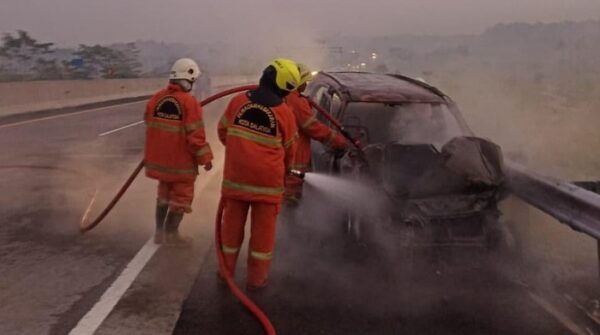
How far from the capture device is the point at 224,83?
49.9m

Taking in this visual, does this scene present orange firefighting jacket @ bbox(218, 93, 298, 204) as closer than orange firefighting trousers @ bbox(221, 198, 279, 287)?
Yes

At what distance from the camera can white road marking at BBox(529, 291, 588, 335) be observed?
474 centimetres

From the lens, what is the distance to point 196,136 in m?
6.05

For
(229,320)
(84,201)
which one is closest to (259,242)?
(229,320)

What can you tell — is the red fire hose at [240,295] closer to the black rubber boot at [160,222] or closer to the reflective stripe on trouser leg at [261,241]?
the reflective stripe on trouser leg at [261,241]

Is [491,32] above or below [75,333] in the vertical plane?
above

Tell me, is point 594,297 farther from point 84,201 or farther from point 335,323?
point 84,201

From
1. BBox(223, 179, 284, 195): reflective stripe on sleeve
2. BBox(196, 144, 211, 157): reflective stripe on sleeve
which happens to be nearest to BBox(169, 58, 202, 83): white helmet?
BBox(196, 144, 211, 157): reflective stripe on sleeve

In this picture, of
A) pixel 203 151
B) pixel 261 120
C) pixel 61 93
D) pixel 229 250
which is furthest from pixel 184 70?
pixel 61 93

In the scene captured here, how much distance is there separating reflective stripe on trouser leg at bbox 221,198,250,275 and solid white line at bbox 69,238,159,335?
82cm

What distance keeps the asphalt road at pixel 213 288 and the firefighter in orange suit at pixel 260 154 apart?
19.6 inches

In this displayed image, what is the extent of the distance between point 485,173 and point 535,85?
29.8 metres

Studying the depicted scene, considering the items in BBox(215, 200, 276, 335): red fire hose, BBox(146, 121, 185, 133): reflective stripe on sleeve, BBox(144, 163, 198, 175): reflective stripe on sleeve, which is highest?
BBox(146, 121, 185, 133): reflective stripe on sleeve

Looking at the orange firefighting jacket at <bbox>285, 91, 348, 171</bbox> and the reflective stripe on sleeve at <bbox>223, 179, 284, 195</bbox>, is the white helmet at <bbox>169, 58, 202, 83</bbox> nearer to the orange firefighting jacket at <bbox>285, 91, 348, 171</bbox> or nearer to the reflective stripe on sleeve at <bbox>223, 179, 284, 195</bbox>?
the orange firefighting jacket at <bbox>285, 91, 348, 171</bbox>
